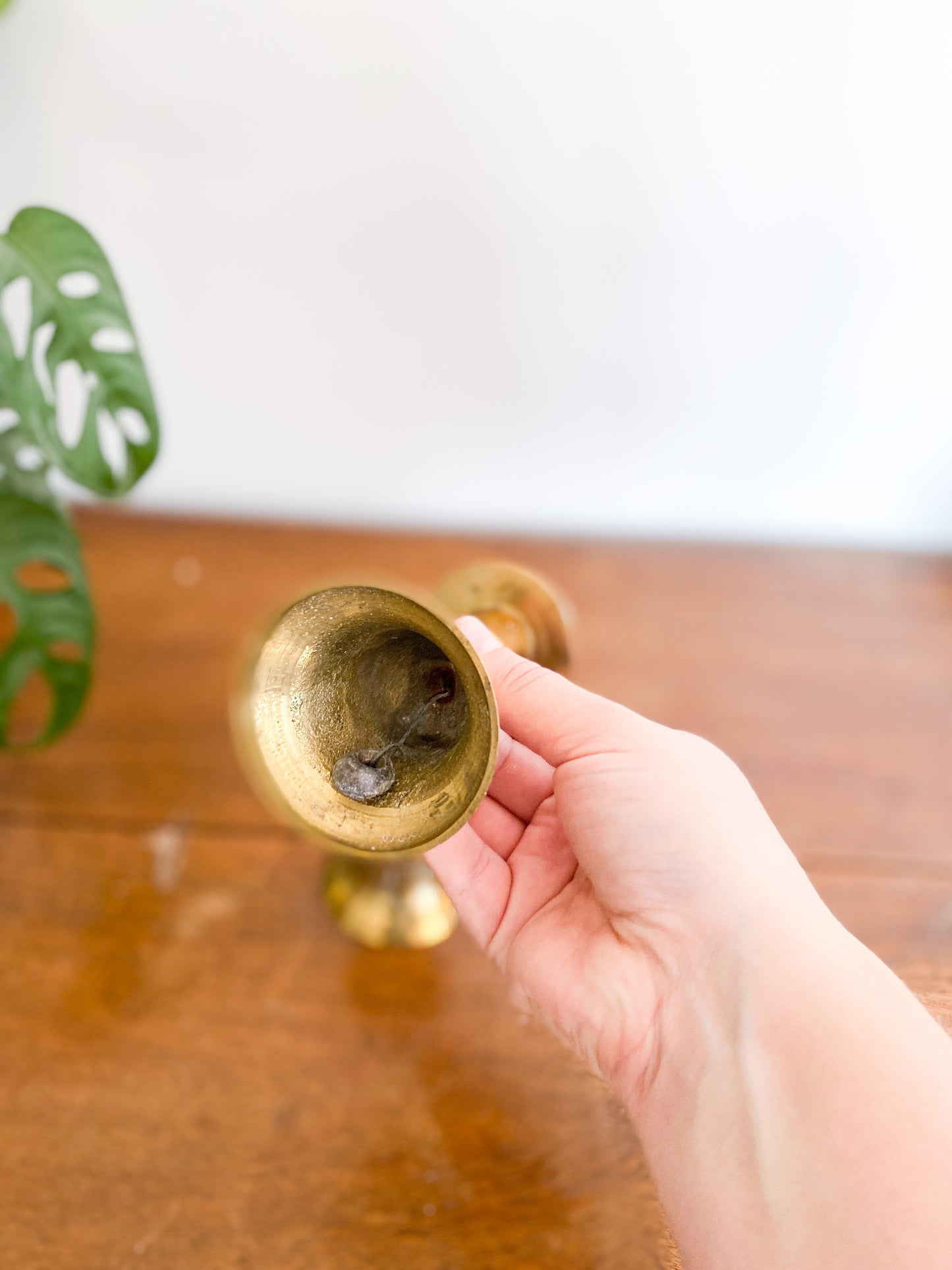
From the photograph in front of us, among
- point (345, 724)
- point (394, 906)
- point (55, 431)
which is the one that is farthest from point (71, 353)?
point (394, 906)

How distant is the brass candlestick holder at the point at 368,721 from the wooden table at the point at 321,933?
3.1 inches

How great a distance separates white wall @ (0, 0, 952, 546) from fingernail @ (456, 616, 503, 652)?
45cm

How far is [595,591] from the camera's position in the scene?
110 cm

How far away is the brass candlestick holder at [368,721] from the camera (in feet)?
1.82

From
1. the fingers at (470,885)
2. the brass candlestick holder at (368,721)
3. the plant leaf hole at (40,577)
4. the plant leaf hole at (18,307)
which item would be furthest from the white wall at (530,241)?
the fingers at (470,885)

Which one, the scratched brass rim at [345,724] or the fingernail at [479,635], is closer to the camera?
the scratched brass rim at [345,724]

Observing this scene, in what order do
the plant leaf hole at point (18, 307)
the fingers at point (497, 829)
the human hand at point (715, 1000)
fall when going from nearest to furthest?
the human hand at point (715, 1000) → the fingers at point (497, 829) → the plant leaf hole at point (18, 307)

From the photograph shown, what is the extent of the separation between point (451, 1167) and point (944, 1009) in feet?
1.38

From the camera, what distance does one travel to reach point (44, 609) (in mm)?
775

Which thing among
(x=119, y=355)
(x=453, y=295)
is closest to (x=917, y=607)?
(x=453, y=295)

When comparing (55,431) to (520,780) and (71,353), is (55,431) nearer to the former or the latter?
(71,353)

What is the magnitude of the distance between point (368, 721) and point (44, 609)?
0.35 meters

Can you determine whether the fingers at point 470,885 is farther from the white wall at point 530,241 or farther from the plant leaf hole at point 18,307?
the plant leaf hole at point 18,307

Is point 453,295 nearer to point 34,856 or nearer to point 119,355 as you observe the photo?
point 119,355
